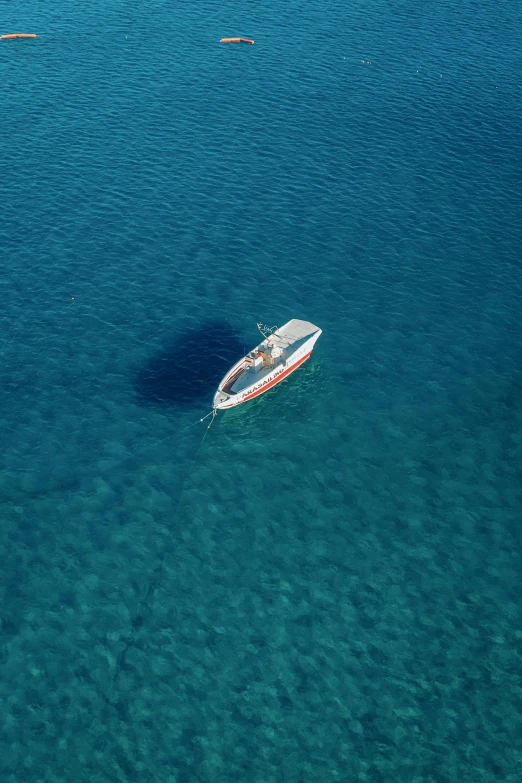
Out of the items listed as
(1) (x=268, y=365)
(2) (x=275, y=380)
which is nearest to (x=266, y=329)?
(1) (x=268, y=365)

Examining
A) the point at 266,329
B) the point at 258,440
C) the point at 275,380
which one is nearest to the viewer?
the point at 258,440

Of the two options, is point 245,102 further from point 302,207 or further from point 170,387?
point 170,387

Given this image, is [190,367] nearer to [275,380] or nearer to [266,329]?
[266,329]

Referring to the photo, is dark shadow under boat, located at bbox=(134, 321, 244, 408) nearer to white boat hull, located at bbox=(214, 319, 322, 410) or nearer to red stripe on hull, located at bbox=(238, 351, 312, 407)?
white boat hull, located at bbox=(214, 319, 322, 410)

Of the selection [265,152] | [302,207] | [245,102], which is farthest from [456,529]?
[245,102]

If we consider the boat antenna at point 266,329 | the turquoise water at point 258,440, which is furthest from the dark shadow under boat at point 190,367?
the boat antenna at point 266,329

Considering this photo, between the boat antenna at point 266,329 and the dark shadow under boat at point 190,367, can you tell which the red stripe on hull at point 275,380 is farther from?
the boat antenna at point 266,329
